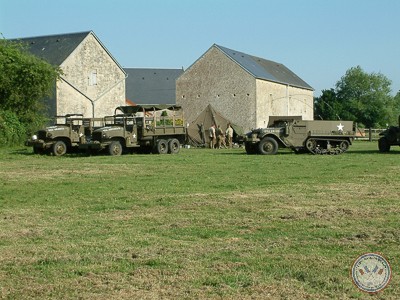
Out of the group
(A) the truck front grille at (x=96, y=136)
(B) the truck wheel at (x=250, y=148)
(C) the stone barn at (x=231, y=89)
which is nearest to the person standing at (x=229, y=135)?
(B) the truck wheel at (x=250, y=148)

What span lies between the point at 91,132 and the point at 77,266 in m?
22.8

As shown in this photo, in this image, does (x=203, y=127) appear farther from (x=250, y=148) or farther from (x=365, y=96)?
(x=365, y=96)

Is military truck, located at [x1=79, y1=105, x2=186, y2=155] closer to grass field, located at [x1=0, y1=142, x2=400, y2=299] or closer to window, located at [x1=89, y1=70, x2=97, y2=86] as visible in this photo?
grass field, located at [x1=0, y1=142, x2=400, y2=299]

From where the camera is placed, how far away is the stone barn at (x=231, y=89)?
5781 cm

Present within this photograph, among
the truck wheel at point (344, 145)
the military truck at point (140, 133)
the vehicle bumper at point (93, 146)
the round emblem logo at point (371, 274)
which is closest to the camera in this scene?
the round emblem logo at point (371, 274)

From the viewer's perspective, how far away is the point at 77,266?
6.50 metres

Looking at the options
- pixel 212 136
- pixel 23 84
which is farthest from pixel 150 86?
pixel 212 136

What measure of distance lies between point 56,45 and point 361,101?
2297 inches

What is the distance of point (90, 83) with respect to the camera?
53.5 meters

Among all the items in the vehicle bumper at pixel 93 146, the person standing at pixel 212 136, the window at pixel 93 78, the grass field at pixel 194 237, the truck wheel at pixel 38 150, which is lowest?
the grass field at pixel 194 237

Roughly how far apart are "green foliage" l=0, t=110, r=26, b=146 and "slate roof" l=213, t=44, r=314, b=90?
83.4ft

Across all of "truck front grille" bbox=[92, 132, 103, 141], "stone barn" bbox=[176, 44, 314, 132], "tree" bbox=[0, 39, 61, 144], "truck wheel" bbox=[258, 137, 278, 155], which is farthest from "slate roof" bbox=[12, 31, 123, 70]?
"truck wheel" bbox=[258, 137, 278, 155]

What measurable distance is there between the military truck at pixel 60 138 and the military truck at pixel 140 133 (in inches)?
31.6

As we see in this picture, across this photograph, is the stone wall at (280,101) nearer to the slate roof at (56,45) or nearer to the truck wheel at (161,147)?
the slate roof at (56,45)
